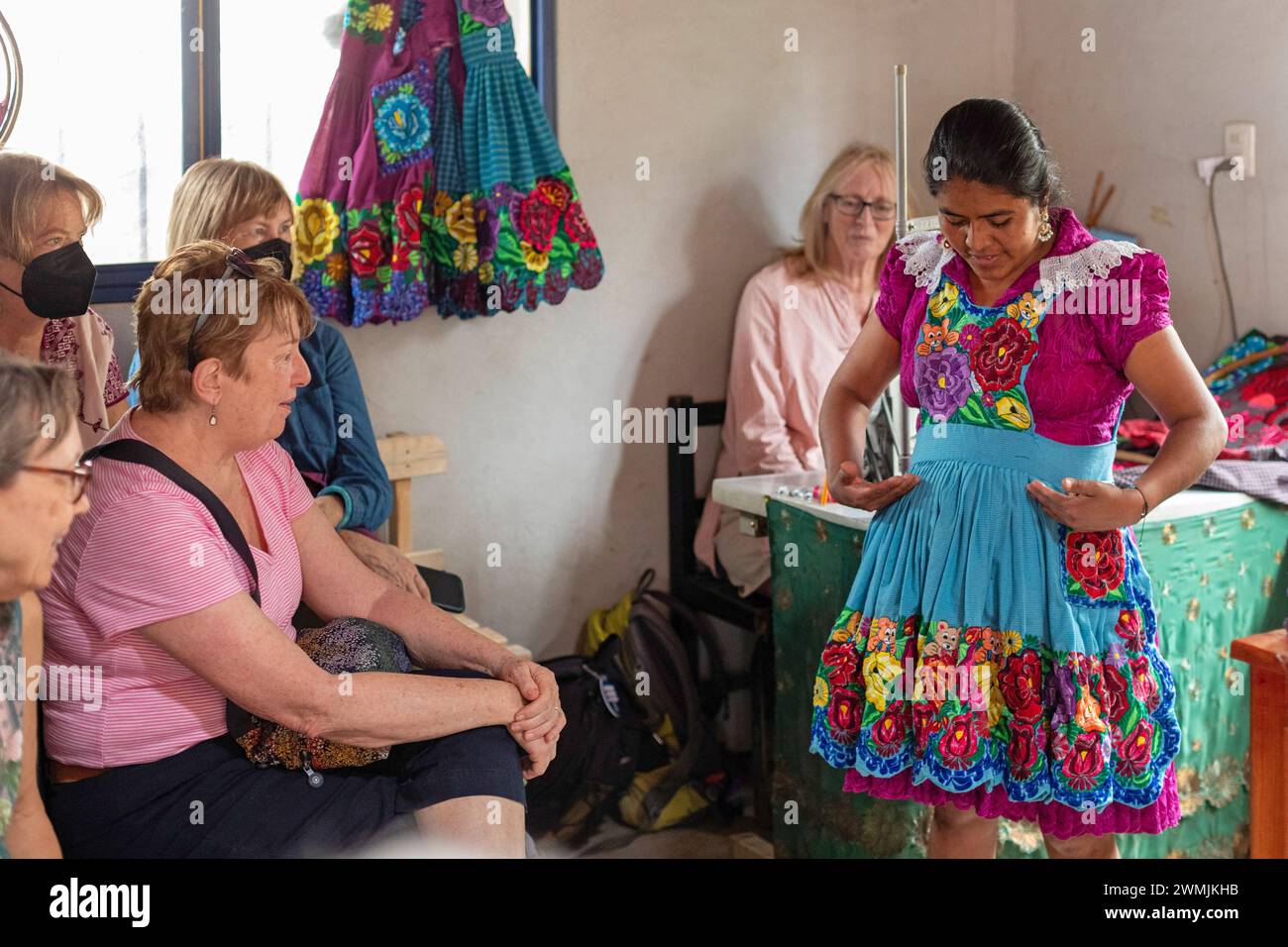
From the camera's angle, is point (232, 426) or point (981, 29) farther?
point (981, 29)

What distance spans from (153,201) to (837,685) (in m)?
1.61

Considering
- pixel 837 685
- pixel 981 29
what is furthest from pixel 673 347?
pixel 837 685

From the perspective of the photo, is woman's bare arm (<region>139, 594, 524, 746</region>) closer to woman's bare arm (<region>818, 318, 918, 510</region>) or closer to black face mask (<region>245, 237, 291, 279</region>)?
woman's bare arm (<region>818, 318, 918, 510</region>)

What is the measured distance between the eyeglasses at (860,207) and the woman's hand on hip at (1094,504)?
4.64 ft

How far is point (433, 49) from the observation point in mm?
2664

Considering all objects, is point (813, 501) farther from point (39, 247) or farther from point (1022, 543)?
point (39, 247)

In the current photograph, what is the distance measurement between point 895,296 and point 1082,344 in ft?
1.02

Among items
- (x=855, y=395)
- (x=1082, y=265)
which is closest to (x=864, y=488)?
(x=855, y=395)

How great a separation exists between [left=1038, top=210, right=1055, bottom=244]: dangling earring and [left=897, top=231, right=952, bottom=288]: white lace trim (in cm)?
14

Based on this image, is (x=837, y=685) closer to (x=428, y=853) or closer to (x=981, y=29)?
(x=428, y=853)

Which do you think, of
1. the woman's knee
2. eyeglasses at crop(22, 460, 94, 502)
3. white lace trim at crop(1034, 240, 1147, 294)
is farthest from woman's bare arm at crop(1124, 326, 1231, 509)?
eyeglasses at crop(22, 460, 94, 502)

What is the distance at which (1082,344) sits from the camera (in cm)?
174

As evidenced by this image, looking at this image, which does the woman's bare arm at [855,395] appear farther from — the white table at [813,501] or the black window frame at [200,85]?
the black window frame at [200,85]

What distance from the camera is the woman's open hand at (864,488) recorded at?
1897mm
